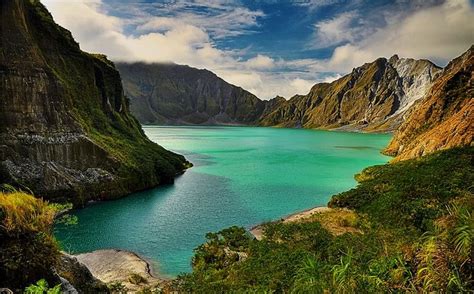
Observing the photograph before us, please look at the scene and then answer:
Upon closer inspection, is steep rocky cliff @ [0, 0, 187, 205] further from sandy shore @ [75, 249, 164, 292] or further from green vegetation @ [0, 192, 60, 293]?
green vegetation @ [0, 192, 60, 293]

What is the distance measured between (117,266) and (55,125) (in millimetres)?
30650

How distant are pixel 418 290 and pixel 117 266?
25375 millimetres

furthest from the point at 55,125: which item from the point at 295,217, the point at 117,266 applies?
the point at 295,217

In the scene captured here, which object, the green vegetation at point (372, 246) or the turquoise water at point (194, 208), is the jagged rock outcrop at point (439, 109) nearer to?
the turquoise water at point (194, 208)

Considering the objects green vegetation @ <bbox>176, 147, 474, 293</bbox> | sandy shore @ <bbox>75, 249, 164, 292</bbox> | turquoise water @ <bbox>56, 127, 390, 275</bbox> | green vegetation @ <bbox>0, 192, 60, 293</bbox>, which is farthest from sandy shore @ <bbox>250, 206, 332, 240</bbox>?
green vegetation @ <bbox>0, 192, 60, 293</bbox>

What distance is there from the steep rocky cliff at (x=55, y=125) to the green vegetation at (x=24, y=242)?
1477 inches

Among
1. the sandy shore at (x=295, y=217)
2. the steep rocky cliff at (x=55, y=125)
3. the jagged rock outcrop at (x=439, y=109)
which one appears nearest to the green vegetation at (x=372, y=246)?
the sandy shore at (x=295, y=217)

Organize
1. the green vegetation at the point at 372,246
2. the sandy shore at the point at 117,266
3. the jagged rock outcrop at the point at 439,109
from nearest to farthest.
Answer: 1. the green vegetation at the point at 372,246
2. the sandy shore at the point at 117,266
3. the jagged rock outcrop at the point at 439,109

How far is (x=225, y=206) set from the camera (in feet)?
160

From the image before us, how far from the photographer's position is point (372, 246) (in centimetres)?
1972

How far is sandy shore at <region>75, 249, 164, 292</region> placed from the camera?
2620 cm

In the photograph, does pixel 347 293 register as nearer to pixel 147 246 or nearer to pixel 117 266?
pixel 117 266

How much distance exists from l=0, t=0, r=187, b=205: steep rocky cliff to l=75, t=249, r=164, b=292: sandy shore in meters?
18.2

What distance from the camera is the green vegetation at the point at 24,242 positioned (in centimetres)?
1116
